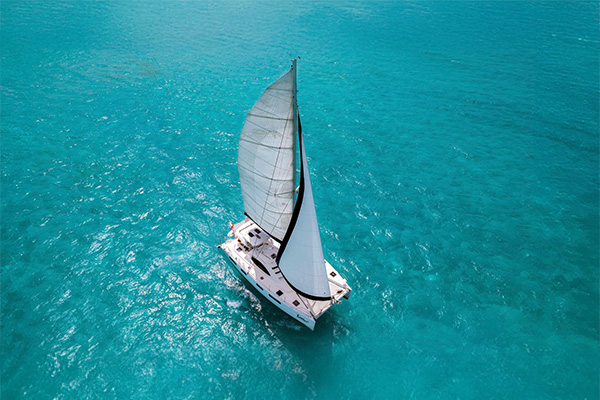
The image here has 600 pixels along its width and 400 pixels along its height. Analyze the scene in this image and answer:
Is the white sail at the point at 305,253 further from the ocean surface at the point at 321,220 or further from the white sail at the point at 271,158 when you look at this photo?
the ocean surface at the point at 321,220

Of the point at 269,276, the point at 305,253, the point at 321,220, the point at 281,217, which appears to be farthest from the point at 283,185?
the point at 321,220

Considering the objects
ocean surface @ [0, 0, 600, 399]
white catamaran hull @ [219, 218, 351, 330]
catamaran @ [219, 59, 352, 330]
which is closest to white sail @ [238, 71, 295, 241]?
catamaran @ [219, 59, 352, 330]

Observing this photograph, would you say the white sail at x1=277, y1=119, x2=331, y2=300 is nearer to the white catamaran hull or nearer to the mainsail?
Result: the mainsail

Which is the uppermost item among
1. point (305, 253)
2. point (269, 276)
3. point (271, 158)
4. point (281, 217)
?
point (271, 158)

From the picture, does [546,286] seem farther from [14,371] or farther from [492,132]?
[14,371]


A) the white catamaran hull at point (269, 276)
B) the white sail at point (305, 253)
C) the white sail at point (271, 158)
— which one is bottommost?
the white catamaran hull at point (269, 276)

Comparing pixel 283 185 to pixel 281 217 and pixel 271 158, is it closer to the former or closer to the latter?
pixel 271 158

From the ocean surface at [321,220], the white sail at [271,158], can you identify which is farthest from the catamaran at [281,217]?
the ocean surface at [321,220]
